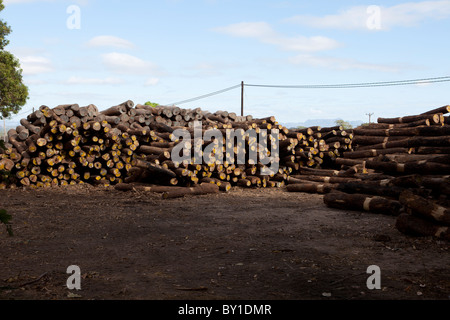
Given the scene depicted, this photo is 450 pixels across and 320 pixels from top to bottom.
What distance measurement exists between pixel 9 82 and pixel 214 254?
28.1m

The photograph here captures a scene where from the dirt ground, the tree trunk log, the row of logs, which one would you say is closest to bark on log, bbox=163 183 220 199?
the dirt ground

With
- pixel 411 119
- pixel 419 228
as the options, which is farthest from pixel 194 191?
pixel 411 119

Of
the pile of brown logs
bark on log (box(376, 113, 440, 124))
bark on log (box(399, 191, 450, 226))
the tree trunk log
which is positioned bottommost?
the tree trunk log

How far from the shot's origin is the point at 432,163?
10.0 m

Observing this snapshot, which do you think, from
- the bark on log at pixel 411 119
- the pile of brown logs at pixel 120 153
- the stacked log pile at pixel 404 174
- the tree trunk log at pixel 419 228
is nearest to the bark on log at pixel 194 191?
the pile of brown logs at pixel 120 153

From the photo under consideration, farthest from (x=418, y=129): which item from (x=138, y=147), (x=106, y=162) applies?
(x=106, y=162)

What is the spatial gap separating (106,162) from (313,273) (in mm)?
11235

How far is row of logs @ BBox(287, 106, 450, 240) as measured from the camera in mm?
7270

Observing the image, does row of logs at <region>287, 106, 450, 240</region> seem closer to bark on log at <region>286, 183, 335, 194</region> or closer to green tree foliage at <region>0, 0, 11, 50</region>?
bark on log at <region>286, 183, 335, 194</region>

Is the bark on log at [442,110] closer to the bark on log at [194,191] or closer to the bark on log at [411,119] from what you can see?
the bark on log at [411,119]

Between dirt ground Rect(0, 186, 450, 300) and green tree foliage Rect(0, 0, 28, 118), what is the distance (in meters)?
21.3
